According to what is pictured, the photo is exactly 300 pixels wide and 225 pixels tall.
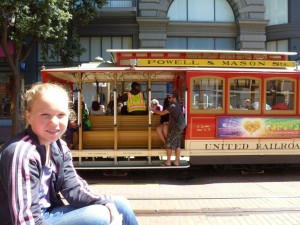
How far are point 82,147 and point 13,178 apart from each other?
25.0 feet

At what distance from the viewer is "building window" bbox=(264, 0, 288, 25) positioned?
2223 cm

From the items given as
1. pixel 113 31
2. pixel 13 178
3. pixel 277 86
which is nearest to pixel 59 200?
pixel 13 178

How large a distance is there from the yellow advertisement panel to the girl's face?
727 centimetres

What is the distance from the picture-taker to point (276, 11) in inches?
883

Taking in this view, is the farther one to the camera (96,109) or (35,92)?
(96,109)

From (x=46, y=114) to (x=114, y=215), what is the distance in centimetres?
65

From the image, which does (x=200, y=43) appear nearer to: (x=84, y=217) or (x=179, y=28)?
(x=179, y=28)

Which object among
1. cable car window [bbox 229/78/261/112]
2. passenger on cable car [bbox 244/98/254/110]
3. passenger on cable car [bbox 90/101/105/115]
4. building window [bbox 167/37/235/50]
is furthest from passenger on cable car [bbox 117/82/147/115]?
building window [bbox 167/37/235/50]

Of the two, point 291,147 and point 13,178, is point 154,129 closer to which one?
point 291,147

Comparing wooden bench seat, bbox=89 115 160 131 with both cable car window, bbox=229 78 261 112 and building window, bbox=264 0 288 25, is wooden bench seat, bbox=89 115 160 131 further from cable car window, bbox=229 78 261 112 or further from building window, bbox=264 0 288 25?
building window, bbox=264 0 288 25

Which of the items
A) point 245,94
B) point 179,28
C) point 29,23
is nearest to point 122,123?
point 245,94

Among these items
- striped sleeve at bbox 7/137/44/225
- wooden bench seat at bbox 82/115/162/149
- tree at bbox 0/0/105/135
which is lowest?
wooden bench seat at bbox 82/115/162/149

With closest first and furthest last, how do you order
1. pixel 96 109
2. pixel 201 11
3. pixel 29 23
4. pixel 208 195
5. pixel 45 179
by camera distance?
pixel 45 179
pixel 208 195
pixel 96 109
pixel 29 23
pixel 201 11

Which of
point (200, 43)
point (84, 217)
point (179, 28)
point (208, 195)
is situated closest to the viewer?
point (84, 217)
